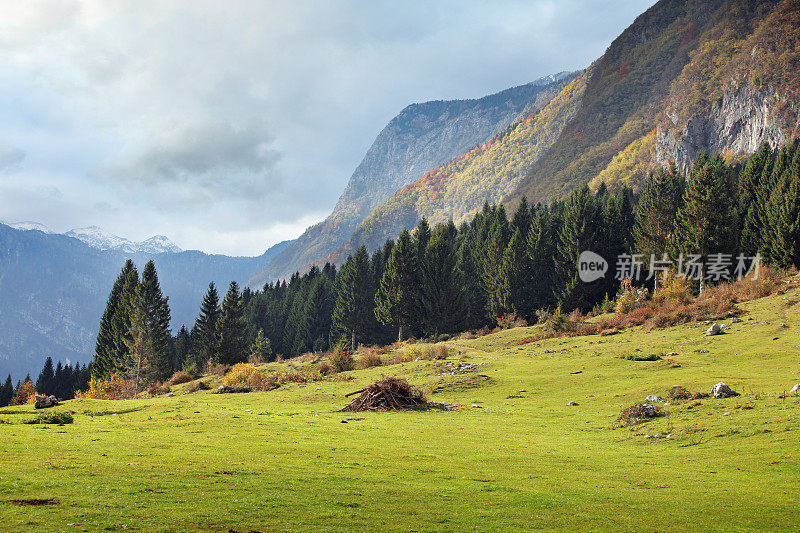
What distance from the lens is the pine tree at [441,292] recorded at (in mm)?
74938

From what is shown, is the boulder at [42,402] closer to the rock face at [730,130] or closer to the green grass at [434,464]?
the green grass at [434,464]

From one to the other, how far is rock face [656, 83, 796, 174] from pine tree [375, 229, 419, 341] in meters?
124

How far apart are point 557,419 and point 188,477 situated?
52.1ft

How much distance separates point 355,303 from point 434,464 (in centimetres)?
8044

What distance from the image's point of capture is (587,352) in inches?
1411

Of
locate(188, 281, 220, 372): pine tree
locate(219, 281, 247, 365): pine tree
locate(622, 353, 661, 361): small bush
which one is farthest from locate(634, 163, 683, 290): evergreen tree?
locate(188, 281, 220, 372): pine tree

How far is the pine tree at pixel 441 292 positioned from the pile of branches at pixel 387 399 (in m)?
49.3

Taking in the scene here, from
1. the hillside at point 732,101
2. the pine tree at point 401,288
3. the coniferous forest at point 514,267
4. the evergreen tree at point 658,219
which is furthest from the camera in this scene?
the hillside at point 732,101

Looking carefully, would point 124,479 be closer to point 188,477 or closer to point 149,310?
point 188,477

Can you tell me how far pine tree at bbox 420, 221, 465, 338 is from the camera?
246ft

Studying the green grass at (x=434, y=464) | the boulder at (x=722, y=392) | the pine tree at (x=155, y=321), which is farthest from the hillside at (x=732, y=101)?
the green grass at (x=434, y=464)

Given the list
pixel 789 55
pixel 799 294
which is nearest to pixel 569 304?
pixel 799 294

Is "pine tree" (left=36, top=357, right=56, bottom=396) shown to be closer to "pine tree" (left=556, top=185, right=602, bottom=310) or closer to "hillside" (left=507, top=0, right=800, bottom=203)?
"pine tree" (left=556, top=185, right=602, bottom=310)

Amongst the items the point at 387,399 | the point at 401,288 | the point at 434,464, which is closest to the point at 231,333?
the point at 401,288
